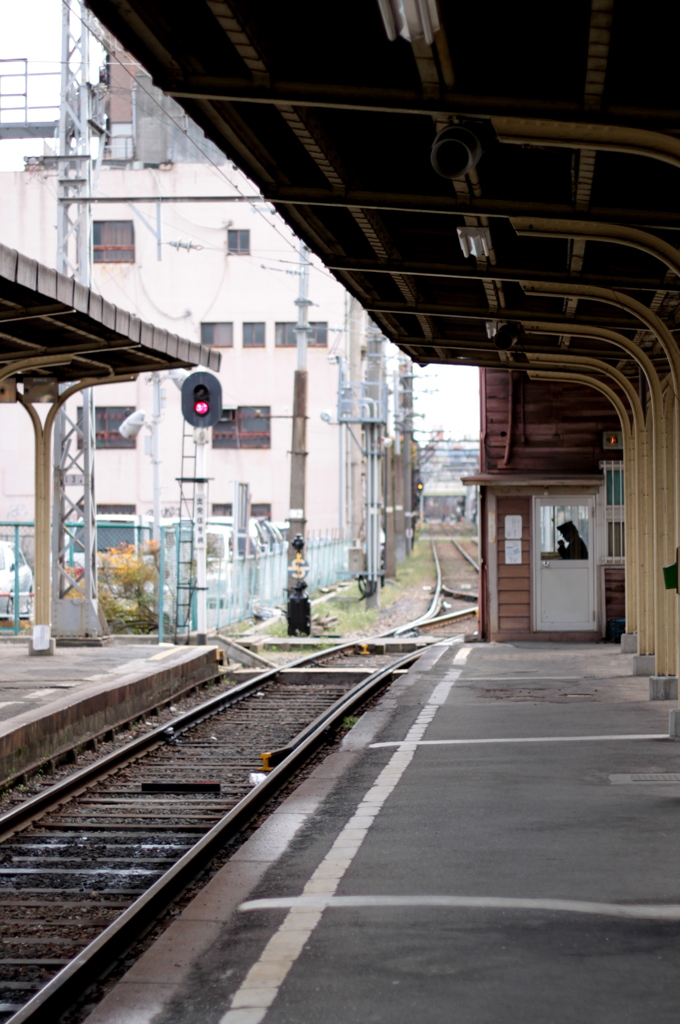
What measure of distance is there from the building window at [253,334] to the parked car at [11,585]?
87.9 ft

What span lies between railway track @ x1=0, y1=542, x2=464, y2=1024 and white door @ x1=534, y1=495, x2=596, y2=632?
18.3 feet

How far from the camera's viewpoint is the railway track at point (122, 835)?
17.5 ft

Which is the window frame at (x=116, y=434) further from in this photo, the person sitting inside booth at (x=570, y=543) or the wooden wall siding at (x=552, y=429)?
the person sitting inside booth at (x=570, y=543)

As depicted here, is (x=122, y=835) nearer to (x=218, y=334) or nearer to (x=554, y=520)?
(x=554, y=520)

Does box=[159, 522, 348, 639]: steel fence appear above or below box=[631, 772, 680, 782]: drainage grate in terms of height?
above

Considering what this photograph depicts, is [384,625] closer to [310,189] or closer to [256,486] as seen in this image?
[310,189]

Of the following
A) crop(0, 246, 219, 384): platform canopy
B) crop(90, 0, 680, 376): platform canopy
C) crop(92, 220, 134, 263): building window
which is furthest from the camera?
crop(92, 220, 134, 263): building window

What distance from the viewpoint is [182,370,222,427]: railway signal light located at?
749 inches

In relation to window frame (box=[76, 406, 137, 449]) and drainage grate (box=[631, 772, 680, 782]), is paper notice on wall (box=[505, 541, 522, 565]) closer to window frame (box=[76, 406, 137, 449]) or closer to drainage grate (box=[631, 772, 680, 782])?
drainage grate (box=[631, 772, 680, 782])

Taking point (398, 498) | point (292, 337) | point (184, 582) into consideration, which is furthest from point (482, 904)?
point (398, 498)

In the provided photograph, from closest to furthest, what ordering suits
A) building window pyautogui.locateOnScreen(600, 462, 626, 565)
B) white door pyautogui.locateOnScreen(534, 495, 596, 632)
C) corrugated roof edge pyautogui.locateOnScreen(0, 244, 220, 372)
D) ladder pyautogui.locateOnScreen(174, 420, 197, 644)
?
1. corrugated roof edge pyautogui.locateOnScreen(0, 244, 220, 372)
2. building window pyautogui.locateOnScreen(600, 462, 626, 565)
3. white door pyautogui.locateOnScreen(534, 495, 596, 632)
4. ladder pyautogui.locateOnScreen(174, 420, 197, 644)

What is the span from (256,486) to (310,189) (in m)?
41.6

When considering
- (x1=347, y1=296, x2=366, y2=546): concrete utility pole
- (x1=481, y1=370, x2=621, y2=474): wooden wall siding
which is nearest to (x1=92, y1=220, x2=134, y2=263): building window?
(x1=347, y1=296, x2=366, y2=546): concrete utility pole

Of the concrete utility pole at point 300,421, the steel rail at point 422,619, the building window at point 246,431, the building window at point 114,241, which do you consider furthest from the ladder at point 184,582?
the building window at point 114,241
